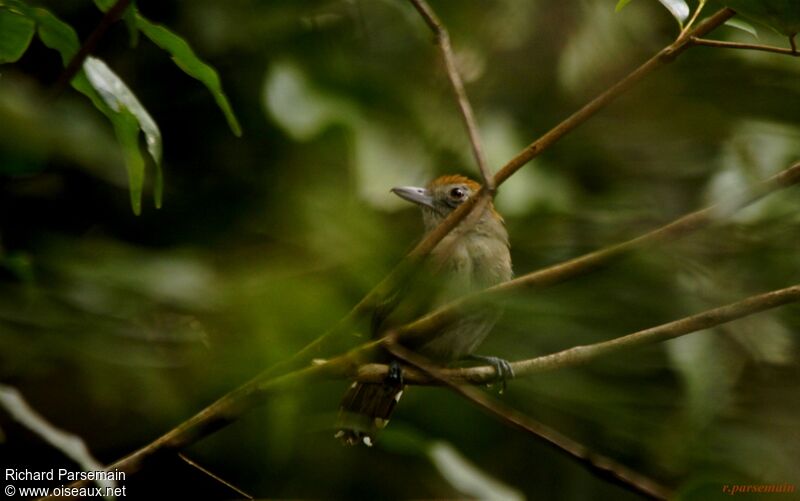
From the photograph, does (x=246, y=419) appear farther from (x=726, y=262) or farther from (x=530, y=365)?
(x=726, y=262)

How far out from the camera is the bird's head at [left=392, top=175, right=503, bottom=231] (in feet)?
A: 13.9

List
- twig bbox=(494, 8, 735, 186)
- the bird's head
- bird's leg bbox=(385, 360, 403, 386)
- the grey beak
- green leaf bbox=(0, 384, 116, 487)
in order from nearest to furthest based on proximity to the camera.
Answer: green leaf bbox=(0, 384, 116, 487) → twig bbox=(494, 8, 735, 186) → bird's leg bbox=(385, 360, 403, 386) → the grey beak → the bird's head

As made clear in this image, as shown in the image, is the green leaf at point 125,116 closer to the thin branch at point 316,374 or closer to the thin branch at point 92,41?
the thin branch at point 92,41

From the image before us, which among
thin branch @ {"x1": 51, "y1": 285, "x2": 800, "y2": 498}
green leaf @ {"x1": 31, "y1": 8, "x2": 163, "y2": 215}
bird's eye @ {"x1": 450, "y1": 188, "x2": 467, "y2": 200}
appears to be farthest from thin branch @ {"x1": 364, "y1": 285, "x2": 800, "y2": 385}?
bird's eye @ {"x1": 450, "y1": 188, "x2": 467, "y2": 200}

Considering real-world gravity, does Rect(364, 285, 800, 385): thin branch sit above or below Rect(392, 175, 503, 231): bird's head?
below

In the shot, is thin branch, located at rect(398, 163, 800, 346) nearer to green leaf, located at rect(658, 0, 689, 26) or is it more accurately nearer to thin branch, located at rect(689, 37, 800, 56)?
thin branch, located at rect(689, 37, 800, 56)

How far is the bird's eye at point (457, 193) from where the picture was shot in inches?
172

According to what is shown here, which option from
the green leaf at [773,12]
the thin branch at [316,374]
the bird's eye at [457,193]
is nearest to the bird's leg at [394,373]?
the thin branch at [316,374]

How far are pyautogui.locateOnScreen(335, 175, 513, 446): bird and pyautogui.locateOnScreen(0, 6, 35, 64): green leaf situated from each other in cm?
114

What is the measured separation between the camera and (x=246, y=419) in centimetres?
315

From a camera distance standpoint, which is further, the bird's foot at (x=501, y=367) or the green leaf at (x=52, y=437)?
the bird's foot at (x=501, y=367)

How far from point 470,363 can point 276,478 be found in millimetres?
1167

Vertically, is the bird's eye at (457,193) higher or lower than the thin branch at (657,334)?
higher

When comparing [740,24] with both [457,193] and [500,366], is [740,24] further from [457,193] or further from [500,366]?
[457,193]
